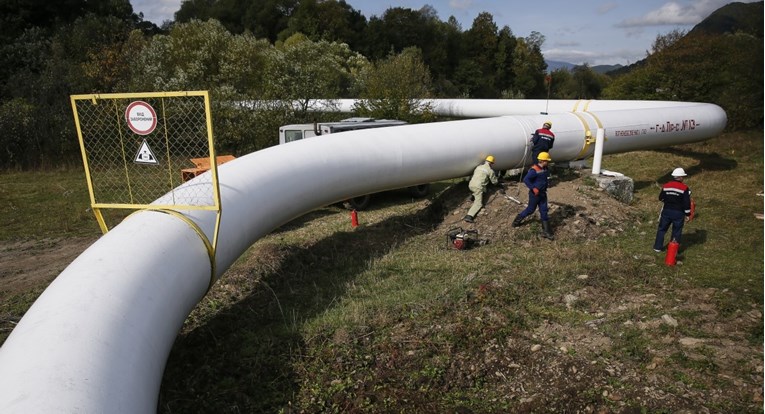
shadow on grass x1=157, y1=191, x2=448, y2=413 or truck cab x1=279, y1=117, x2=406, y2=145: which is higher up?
truck cab x1=279, y1=117, x2=406, y2=145

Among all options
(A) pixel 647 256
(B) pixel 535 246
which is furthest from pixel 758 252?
(B) pixel 535 246

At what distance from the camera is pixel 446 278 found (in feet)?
23.5

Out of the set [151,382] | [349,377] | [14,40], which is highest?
[14,40]

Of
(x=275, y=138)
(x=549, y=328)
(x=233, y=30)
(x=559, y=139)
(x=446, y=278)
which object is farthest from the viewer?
(x=233, y=30)

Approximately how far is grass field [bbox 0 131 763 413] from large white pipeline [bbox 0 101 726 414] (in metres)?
0.82

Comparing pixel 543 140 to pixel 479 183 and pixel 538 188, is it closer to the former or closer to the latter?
pixel 479 183

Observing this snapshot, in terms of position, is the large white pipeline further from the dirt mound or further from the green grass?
the green grass

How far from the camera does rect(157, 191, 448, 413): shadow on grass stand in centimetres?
479

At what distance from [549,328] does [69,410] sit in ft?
14.8

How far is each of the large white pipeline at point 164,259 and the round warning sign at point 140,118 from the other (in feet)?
2.87

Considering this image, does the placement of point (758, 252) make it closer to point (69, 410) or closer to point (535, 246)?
point (535, 246)

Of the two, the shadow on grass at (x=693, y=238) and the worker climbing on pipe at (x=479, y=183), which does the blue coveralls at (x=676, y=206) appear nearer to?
the shadow on grass at (x=693, y=238)

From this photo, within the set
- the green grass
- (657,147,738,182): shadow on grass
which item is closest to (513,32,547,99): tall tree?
(657,147,738,182): shadow on grass

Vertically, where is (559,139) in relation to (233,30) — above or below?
below
